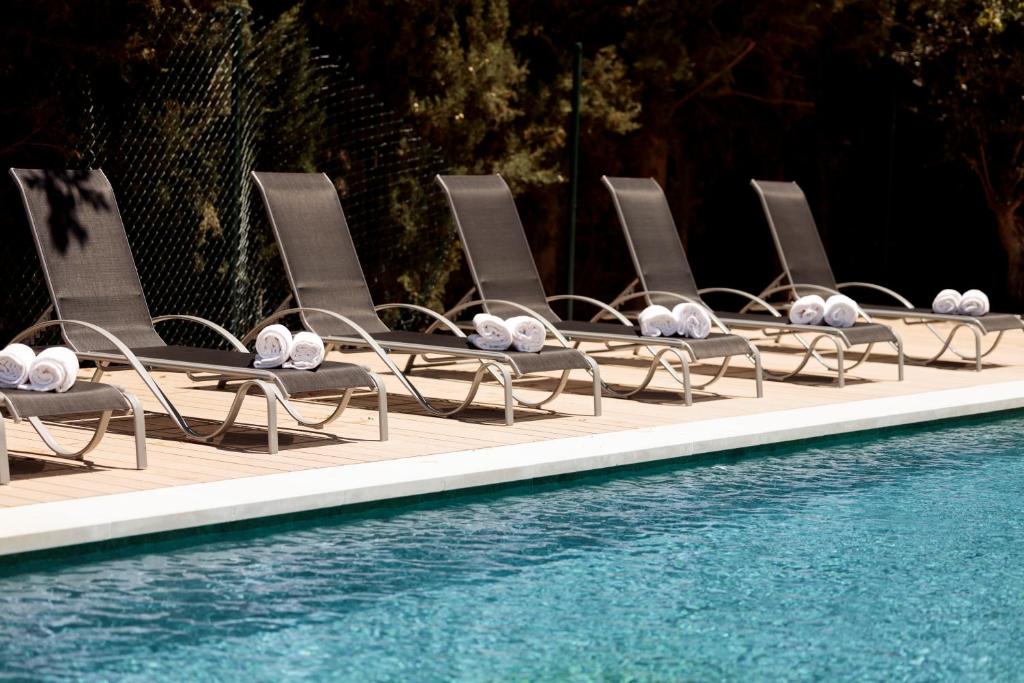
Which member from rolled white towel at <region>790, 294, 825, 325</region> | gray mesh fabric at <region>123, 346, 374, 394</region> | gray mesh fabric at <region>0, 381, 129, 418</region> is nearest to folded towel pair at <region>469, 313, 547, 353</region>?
gray mesh fabric at <region>123, 346, 374, 394</region>

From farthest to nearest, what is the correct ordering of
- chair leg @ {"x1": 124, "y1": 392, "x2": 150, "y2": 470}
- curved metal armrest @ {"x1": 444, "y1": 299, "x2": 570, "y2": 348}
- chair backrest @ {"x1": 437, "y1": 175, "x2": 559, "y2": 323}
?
1. chair backrest @ {"x1": 437, "y1": 175, "x2": 559, "y2": 323}
2. curved metal armrest @ {"x1": 444, "y1": 299, "x2": 570, "y2": 348}
3. chair leg @ {"x1": 124, "y1": 392, "x2": 150, "y2": 470}

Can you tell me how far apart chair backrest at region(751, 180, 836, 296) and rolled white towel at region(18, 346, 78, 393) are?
6036 millimetres

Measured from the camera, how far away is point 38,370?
17.5 feet

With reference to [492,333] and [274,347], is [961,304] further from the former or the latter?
[274,347]

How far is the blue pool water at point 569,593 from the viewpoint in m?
3.72

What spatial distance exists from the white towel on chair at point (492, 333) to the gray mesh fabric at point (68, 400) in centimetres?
198

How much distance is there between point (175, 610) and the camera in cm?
408

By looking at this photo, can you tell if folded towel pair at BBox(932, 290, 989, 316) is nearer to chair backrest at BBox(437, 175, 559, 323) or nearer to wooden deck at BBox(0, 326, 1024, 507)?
wooden deck at BBox(0, 326, 1024, 507)

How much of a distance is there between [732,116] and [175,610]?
11.8 m

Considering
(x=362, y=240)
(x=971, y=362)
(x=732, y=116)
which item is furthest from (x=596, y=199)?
(x=971, y=362)

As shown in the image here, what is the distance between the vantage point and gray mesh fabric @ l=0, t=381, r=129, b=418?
5160 mm

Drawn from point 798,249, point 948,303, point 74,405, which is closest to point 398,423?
point 74,405

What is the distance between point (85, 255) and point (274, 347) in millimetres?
1184

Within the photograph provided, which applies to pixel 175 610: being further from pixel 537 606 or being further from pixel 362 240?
pixel 362 240
